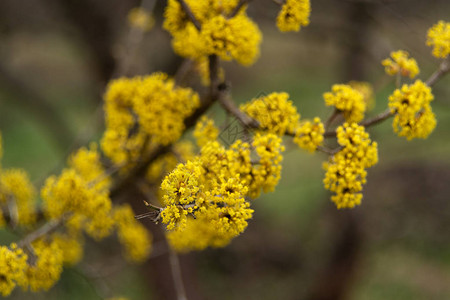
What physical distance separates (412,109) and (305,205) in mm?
4038

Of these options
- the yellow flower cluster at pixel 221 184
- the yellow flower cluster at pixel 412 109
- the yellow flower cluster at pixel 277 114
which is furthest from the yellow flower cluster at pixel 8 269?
the yellow flower cluster at pixel 412 109

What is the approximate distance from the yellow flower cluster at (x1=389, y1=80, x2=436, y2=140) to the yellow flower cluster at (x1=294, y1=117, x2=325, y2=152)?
164 mm

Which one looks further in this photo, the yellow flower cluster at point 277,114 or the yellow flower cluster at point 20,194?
the yellow flower cluster at point 20,194

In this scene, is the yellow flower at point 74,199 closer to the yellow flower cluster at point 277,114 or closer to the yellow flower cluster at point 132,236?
the yellow flower cluster at point 132,236

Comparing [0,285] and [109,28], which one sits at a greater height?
[109,28]

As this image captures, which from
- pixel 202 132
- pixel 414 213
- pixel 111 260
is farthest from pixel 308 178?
pixel 202 132

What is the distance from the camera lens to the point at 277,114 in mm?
1019

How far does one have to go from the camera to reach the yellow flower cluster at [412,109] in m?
0.96

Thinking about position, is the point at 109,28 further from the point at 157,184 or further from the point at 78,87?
the point at 78,87

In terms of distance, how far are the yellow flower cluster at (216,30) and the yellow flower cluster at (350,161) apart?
0.34 metres

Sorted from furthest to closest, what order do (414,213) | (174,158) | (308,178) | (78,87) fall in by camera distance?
(78,87), (308,178), (414,213), (174,158)

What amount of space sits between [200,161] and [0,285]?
0.54 m

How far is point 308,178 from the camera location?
5543 mm

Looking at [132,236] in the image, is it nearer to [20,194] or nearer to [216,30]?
[20,194]
